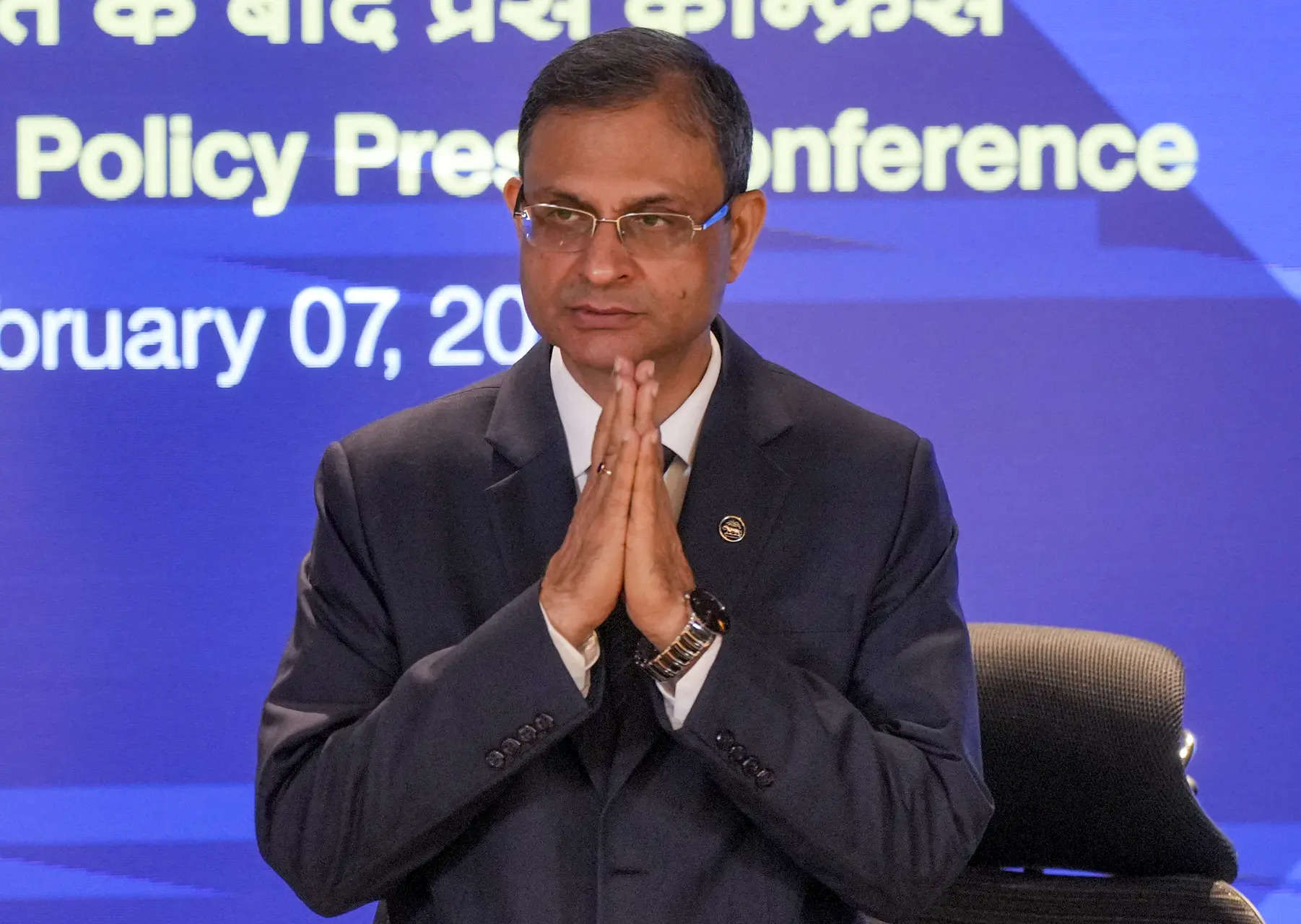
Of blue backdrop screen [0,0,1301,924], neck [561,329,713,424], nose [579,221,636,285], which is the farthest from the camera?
blue backdrop screen [0,0,1301,924]

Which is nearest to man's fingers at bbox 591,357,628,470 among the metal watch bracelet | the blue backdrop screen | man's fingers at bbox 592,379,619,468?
man's fingers at bbox 592,379,619,468

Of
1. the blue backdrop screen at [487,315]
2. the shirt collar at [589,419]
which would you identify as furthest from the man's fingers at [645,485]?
the blue backdrop screen at [487,315]

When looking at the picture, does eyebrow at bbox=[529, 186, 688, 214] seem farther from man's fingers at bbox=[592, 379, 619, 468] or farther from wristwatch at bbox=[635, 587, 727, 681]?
wristwatch at bbox=[635, 587, 727, 681]

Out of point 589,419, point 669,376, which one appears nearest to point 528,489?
point 589,419

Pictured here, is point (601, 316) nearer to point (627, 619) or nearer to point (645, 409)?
point (645, 409)

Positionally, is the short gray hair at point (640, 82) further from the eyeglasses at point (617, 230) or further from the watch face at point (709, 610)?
the watch face at point (709, 610)

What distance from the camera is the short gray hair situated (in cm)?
196

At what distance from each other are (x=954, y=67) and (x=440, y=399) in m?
2.04

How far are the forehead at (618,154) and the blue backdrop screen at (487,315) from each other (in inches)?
70.1

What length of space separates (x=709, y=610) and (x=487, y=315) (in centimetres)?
207

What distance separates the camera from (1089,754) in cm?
243

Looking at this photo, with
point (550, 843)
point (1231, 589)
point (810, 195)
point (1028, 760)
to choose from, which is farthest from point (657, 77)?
point (1231, 589)

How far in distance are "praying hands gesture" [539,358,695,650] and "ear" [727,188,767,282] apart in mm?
367

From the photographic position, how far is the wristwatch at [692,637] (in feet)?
5.88
